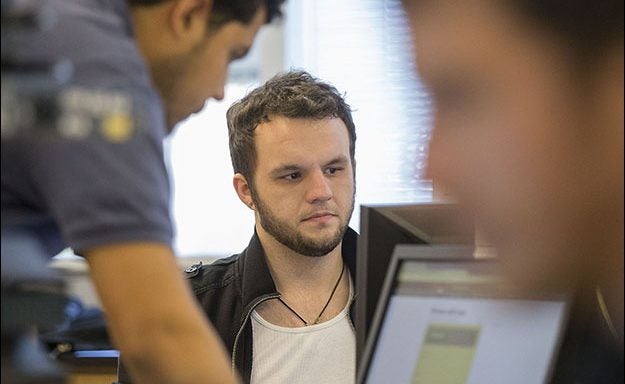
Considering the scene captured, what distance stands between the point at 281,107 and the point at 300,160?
0.14 meters

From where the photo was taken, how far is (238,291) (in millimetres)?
2137

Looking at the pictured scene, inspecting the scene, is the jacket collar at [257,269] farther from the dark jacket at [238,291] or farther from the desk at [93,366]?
the desk at [93,366]

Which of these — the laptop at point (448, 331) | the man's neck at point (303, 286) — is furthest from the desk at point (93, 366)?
the laptop at point (448, 331)

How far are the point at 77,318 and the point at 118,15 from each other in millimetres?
2127

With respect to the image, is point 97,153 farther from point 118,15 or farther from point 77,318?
point 77,318

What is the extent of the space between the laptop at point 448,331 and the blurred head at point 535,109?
342 millimetres

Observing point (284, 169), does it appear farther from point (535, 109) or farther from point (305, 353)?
point (535, 109)

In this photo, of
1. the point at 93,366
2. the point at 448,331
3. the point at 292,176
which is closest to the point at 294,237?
the point at 292,176

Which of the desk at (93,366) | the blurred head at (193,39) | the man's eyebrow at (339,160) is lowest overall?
the desk at (93,366)

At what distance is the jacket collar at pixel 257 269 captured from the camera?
2.10 metres

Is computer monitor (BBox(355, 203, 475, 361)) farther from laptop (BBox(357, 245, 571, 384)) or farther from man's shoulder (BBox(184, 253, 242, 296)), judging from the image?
man's shoulder (BBox(184, 253, 242, 296))

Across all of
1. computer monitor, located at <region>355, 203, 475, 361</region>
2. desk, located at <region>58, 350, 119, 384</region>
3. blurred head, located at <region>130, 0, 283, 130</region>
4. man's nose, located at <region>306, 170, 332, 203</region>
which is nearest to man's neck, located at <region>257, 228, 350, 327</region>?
man's nose, located at <region>306, 170, 332, 203</region>

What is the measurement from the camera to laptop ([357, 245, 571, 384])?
1.06 metres

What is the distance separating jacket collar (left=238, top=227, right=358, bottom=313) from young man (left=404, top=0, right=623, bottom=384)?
1.53m
